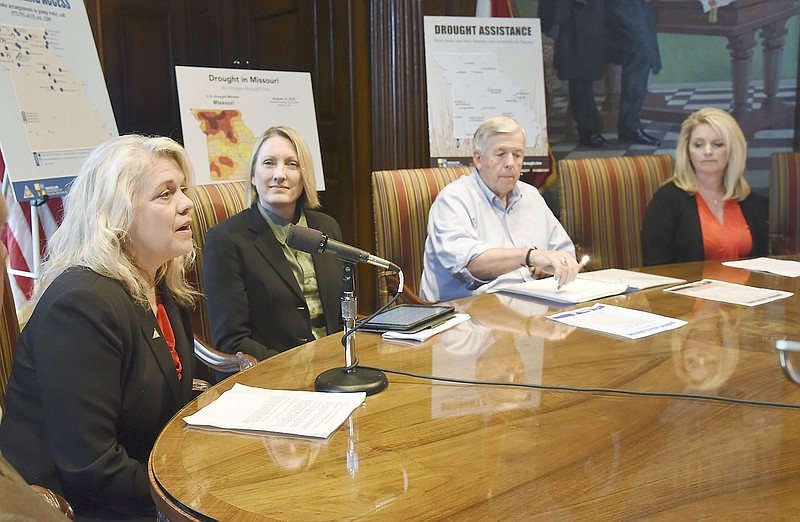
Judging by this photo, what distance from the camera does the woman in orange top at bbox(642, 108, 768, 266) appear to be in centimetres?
322

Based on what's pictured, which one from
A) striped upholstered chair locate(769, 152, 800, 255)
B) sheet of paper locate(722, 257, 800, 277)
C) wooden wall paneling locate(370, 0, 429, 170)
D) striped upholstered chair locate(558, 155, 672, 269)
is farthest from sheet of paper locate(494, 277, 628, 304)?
wooden wall paneling locate(370, 0, 429, 170)

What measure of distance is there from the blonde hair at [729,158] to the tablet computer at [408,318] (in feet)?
5.16

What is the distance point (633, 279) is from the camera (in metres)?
2.67

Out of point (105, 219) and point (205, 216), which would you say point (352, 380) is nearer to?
point (105, 219)

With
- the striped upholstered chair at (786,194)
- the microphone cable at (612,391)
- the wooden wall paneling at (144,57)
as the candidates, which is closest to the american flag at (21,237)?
the wooden wall paneling at (144,57)

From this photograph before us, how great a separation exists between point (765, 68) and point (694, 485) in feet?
13.5

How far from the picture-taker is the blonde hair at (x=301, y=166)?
264 centimetres

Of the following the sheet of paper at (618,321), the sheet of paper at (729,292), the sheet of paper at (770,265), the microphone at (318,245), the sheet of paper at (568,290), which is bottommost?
the sheet of paper at (770,265)

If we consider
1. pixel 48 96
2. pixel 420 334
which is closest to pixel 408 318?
pixel 420 334

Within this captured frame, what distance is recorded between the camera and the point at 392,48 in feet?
14.8

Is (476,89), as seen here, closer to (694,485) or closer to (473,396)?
(473,396)

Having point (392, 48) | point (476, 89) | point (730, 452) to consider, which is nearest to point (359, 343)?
point (730, 452)

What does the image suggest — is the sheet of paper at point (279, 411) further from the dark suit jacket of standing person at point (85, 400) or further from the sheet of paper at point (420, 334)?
the sheet of paper at point (420, 334)

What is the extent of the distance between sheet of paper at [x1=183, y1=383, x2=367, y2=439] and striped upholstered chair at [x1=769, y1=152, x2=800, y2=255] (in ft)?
9.67
